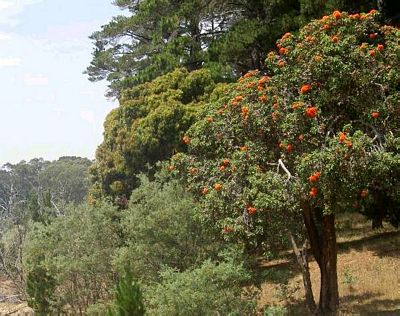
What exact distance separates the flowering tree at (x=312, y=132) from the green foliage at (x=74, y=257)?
5.60m

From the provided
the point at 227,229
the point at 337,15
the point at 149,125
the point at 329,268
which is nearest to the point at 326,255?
the point at 329,268

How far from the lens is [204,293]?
987 cm

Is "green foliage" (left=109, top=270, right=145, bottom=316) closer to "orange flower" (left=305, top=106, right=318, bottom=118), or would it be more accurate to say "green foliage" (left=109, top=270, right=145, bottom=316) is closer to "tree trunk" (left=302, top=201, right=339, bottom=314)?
"tree trunk" (left=302, top=201, right=339, bottom=314)

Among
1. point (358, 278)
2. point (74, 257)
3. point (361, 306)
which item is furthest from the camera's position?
point (74, 257)

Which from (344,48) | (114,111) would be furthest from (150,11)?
(344,48)

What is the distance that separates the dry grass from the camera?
39.5 ft

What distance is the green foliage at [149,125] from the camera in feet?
61.7

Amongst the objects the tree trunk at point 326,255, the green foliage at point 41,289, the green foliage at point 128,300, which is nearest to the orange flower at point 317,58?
the tree trunk at point 326,255

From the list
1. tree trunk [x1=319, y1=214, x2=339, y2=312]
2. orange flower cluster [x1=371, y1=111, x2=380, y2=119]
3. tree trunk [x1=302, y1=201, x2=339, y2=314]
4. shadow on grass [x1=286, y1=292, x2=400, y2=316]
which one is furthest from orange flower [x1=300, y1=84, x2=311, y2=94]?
shadow on grass [x1=286, y1=292, x2=400, y2=316]

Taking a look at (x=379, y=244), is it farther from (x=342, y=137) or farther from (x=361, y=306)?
(x=342, y=137)

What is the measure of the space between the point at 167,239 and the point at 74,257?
15.2 ft

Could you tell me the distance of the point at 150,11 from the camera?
24.4 m

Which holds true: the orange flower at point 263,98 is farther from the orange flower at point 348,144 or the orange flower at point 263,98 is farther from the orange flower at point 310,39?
the orange flower at point 348,144

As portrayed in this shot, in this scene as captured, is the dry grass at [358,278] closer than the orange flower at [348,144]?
No
